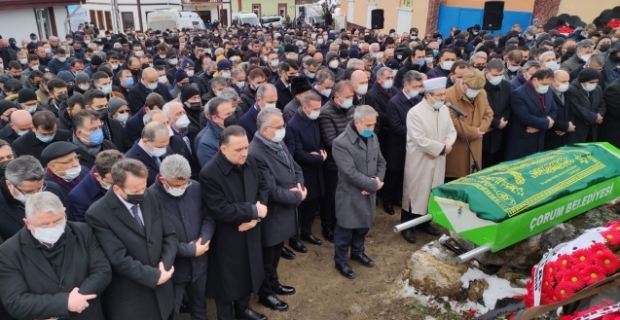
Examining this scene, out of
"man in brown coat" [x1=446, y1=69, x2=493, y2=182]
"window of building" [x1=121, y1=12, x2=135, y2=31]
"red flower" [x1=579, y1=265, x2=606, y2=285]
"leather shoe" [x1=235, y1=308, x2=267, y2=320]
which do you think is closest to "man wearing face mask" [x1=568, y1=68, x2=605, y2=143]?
"man in brown coat" [x1=446, y1=69, x2=493, y2=182]

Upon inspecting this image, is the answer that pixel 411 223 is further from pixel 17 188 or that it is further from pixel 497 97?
pixel 17 188

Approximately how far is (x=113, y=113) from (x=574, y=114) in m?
6.06

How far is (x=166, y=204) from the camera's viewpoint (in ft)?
11.5

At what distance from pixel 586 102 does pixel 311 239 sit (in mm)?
4178

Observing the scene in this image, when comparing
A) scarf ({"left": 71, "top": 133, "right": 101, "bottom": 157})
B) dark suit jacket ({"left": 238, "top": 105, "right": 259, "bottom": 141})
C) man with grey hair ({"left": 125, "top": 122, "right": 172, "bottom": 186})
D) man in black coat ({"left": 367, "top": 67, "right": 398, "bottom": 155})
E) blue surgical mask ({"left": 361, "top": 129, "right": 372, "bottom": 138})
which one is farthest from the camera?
man in black coat ({"left": 367, "top": 67, "right": 398, "bottom": 155})

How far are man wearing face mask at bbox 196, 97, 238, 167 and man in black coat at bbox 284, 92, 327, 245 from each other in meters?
0.71

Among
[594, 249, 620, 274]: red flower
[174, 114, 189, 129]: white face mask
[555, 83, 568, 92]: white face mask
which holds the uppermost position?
[555, 83, 568, 92]: white face mask

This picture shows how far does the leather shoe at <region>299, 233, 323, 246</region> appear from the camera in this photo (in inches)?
223

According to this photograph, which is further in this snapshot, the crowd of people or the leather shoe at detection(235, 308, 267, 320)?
the leather shoe at detection(235, 308, 267, 320)

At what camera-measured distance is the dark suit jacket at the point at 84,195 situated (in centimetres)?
356

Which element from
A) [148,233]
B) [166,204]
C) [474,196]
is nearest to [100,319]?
[148,233]

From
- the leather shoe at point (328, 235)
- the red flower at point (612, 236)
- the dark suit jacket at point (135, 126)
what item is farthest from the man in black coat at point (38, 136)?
the red flower at point (612, 236)

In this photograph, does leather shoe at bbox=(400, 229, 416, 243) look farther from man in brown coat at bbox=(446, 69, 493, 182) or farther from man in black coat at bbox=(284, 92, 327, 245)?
man in black coat at bbox=(284, 92, 327, 245)

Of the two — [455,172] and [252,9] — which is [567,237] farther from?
[252,9]
